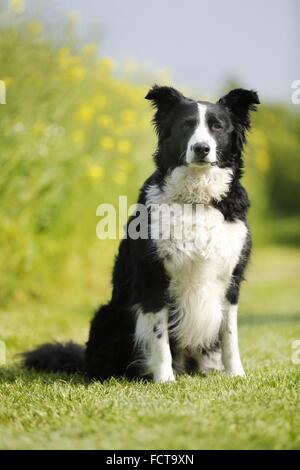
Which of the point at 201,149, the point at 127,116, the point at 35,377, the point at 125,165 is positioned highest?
the point at 127,116

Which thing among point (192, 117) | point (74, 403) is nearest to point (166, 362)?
point (74, 403)

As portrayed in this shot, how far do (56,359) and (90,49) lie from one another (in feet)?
17.9

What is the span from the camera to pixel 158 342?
446cm

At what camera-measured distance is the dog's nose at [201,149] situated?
14.0 feet

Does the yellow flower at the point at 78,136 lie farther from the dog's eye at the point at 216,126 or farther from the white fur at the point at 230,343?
the white fur at the point at 230,343

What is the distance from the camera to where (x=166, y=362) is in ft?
14.7

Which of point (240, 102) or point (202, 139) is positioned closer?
point (202, 139)

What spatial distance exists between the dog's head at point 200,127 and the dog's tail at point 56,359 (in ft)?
5.20

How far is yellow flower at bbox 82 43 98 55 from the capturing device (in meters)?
9.36

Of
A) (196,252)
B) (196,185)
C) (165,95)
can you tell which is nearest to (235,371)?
(196,252)

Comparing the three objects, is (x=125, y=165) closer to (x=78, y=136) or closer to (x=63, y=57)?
(x=78, y=136)

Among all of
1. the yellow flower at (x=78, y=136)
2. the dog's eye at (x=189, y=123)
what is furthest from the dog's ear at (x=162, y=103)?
the yellow flower at (x=78, y=136)

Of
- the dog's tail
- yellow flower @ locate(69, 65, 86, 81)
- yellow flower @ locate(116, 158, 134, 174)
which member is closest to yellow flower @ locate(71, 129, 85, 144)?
yellow flower @ locate(69, 65, 86, 81)

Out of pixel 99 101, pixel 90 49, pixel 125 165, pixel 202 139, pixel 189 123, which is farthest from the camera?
pixel 125 165
